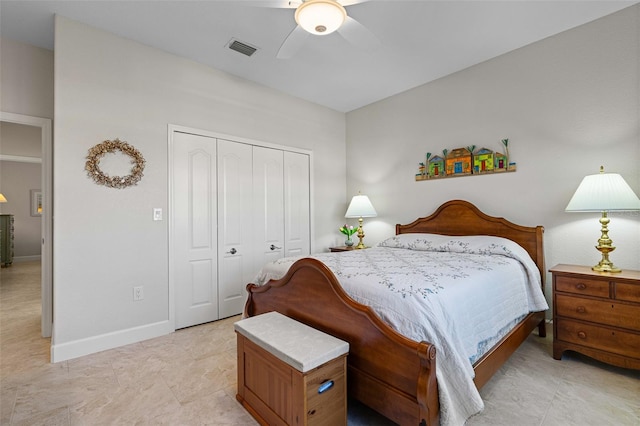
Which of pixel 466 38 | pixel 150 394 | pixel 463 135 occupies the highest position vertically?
Answer: pixel 466 38

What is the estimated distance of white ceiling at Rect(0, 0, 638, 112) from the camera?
2367mm

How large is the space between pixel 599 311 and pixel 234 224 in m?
3.34

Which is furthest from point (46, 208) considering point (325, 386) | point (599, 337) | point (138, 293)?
point (599, 337)

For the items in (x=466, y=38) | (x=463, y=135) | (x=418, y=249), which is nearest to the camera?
(x=466, y=38)

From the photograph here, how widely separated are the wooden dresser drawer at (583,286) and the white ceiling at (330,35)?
2.17m

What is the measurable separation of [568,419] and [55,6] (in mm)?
4468

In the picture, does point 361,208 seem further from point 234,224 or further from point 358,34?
point 358,34

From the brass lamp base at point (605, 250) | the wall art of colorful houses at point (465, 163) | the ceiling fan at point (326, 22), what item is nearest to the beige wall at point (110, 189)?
the ceiling fan at point (326, 22)

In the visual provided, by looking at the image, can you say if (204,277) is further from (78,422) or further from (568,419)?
(568,419)

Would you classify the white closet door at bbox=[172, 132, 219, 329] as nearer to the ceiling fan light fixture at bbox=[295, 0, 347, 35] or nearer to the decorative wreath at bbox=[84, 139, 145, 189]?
the decorative wreath at bbox=[84, 139, 145, 189]

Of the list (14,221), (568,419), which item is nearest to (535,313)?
(568,419)

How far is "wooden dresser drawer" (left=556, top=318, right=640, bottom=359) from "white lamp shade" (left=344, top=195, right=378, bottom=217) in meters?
2.26

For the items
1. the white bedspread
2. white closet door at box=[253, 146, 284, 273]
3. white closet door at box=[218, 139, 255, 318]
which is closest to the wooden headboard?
the white bedspread

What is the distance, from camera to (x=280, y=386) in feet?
4.81
